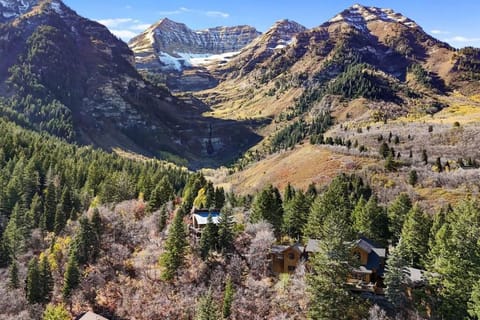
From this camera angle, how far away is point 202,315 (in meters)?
48.8

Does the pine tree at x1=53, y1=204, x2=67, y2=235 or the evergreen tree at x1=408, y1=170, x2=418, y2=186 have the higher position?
the evergreen tree at x1=408, y1=170, x2=418, y2=186

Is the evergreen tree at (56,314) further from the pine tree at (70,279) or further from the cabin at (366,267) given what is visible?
the cabin at (366,267)

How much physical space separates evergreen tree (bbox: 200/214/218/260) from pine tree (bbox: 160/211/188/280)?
8.31ft

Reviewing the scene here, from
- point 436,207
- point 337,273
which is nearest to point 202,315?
point 337,273

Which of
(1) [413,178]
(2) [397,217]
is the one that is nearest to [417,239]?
(2) [397,217]

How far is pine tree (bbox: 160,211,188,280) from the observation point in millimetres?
62406

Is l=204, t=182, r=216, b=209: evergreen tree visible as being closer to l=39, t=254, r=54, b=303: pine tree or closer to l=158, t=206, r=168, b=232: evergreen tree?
l=158, t=206, r=168, b=232: evergreen tree

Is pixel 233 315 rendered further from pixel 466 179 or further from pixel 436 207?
pixel 466 179

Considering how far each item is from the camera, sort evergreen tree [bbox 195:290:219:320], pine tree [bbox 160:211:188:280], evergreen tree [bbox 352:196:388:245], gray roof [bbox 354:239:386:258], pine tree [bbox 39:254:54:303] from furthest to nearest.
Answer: evergreen tree [bbox 352:196:388:245] → pine tree [bbox 39:254:54:303] → pine tree [bbox 160:211:188:280] → gray roof [bbox 354:239:386:258] → evergreen tree [bbox 195:290:219:320]

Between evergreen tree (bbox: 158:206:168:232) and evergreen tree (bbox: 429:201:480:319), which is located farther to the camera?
evergreen tree (bbox: 158:206:168:232)

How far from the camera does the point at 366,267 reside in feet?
179

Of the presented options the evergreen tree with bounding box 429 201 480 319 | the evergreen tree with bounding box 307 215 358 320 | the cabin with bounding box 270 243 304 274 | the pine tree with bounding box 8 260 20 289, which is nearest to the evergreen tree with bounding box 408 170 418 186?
the evergreen tree with bounding box 429 201 480 319

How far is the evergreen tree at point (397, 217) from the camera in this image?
7325 centimetres

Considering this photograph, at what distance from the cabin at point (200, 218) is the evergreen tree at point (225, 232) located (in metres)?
1.30
